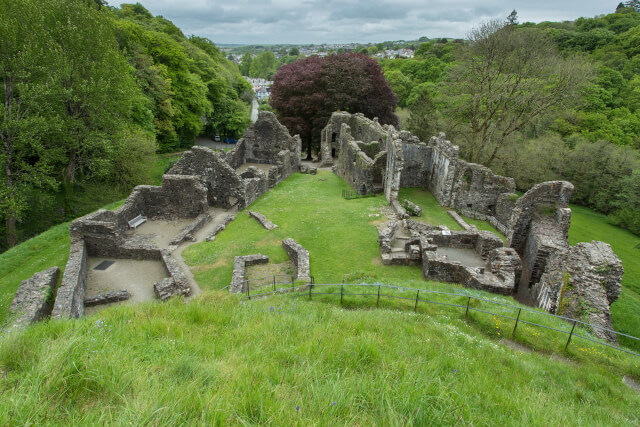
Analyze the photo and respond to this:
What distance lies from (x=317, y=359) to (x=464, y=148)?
3508cm

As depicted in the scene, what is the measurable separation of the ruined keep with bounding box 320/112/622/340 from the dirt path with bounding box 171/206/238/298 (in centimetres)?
809

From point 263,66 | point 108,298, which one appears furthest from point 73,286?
point 263,66

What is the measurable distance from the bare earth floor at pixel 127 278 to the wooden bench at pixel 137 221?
9.49 ft

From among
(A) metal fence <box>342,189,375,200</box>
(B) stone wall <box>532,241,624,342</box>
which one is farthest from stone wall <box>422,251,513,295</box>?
(A) metal fence <box>342,189,375,200</box>

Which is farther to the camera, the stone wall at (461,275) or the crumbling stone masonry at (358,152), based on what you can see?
the crumbling stone masonry at (358,152)

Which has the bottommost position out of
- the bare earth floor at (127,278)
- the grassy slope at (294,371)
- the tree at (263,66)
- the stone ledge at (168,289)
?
the bare earth floor at (127,278)

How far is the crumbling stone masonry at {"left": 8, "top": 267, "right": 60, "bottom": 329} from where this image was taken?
11055 millimetres

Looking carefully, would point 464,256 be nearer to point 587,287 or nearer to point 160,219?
point 587,287

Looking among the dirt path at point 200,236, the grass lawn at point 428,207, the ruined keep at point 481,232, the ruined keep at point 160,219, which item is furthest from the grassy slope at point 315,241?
the grass lawn at point 428,207

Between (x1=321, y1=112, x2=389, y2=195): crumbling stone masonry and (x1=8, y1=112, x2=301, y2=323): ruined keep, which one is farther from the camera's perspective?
(x1=321, y1=112, x2=389, y2=195): crumbling stone masonry

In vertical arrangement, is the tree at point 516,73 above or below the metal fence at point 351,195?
above

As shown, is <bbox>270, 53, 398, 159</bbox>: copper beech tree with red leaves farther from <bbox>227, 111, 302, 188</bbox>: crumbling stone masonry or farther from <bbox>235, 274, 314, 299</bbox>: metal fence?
<bbox>235, 274, 314, 299</bbox>: metal fence

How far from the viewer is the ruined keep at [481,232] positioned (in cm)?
1214

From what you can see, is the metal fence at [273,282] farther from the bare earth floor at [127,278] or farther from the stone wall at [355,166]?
the stone wall at [355,166]
